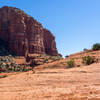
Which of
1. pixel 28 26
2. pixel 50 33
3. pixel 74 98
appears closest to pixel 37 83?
pixel 74 98

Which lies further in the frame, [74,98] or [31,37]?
[31,37]

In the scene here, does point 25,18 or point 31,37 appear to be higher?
point 25,18

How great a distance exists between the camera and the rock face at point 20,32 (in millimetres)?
59069

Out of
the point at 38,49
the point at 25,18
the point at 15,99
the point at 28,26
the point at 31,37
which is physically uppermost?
the point at 25,18

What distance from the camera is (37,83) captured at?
755cm

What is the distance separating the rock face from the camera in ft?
194

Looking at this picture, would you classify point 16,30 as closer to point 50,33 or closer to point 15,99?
point 50,33

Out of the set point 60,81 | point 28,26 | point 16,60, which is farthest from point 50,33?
point 60,81

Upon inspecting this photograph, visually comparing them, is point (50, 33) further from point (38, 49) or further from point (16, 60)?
point (16, 60)

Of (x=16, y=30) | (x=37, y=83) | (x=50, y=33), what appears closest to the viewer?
(x=37, y=83)

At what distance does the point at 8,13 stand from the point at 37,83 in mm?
62068

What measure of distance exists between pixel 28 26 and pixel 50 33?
1966cm

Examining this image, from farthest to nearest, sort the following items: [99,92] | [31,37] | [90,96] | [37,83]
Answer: [31,37], [37,83], [99,92], [90,96]

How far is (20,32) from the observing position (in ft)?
197
